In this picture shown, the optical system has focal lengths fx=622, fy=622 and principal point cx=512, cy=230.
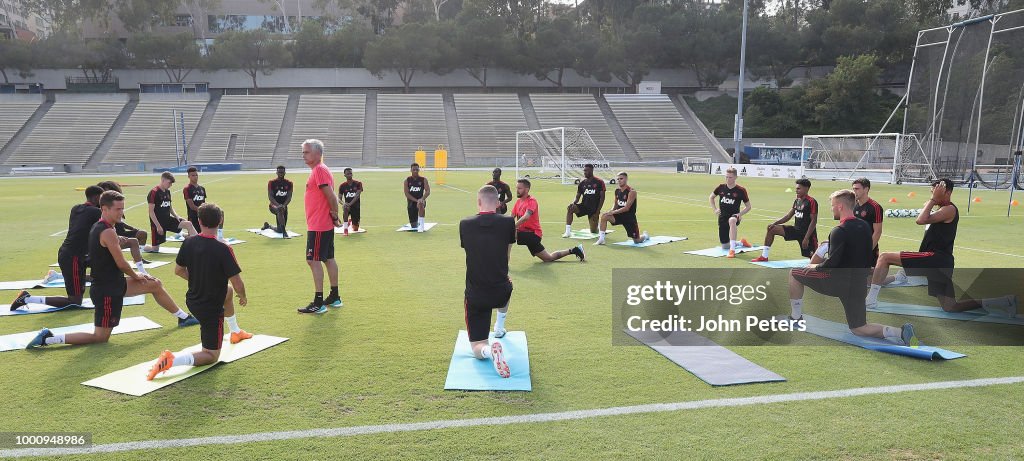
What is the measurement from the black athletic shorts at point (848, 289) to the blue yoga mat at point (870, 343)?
0.18m

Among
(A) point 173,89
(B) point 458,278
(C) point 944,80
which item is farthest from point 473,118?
(B) point 458,278

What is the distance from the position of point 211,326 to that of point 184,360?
398mm

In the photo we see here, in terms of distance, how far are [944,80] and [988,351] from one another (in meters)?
34.7

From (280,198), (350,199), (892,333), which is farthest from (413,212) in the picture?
(892,333)

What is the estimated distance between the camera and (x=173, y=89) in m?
75.2

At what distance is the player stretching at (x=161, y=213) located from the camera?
12.8 metres

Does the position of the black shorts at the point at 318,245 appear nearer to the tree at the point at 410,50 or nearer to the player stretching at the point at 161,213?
the player stretching at the point at 161,213

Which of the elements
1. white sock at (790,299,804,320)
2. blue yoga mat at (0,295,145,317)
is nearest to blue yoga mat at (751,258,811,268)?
white sock at (790,299,804,320)

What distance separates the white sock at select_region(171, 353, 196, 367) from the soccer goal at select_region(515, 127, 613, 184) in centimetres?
2867

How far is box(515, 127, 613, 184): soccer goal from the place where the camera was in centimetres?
3934

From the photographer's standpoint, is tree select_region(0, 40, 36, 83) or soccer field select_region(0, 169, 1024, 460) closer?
soccer field select_region(0, 169, 1024, 460)

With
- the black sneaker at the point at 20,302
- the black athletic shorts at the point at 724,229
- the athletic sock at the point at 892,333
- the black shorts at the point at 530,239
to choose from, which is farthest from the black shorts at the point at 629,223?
the black sneaker at the point at 20,302

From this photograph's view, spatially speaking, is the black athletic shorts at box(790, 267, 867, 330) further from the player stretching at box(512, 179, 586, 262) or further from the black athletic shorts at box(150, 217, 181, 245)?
the black athletic shorts at box(150, 217, 181, 245)

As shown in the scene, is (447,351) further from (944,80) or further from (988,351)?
(944,80)
